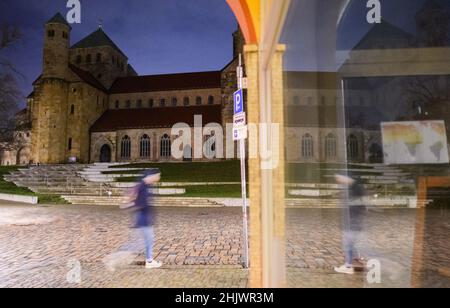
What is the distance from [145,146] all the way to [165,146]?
258cm

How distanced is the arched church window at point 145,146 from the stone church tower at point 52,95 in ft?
33.7

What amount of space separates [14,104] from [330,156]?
1083 inches

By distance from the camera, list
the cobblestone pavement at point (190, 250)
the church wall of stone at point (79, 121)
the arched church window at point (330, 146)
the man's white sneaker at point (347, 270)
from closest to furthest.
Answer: the cobblestone pavement at point (190, 250)
the man's white sneaker at point (347, 270)
the arched church window at point (330, 146)
the church wall of stone at point (79, 121)

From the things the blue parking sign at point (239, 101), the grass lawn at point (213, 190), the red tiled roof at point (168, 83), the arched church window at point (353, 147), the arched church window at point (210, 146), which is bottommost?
the grass lawn at point (213, 190)

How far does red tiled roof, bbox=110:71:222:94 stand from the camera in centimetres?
4822

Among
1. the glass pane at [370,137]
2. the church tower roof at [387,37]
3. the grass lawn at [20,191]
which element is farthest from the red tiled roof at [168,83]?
the church tower roof at [387,37]

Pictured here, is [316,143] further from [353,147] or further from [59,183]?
[59,183]

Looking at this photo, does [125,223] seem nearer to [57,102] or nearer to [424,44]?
[424,44]

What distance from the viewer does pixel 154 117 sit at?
149 ft

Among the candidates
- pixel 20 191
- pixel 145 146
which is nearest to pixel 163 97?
pixel 145 146

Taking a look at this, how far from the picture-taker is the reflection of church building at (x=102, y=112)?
42.9 metres

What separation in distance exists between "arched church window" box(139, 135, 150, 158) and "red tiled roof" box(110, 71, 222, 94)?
30.5 feet

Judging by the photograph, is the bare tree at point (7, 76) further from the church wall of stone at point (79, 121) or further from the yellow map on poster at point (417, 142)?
the yellow map on poster at point (417, 142)
